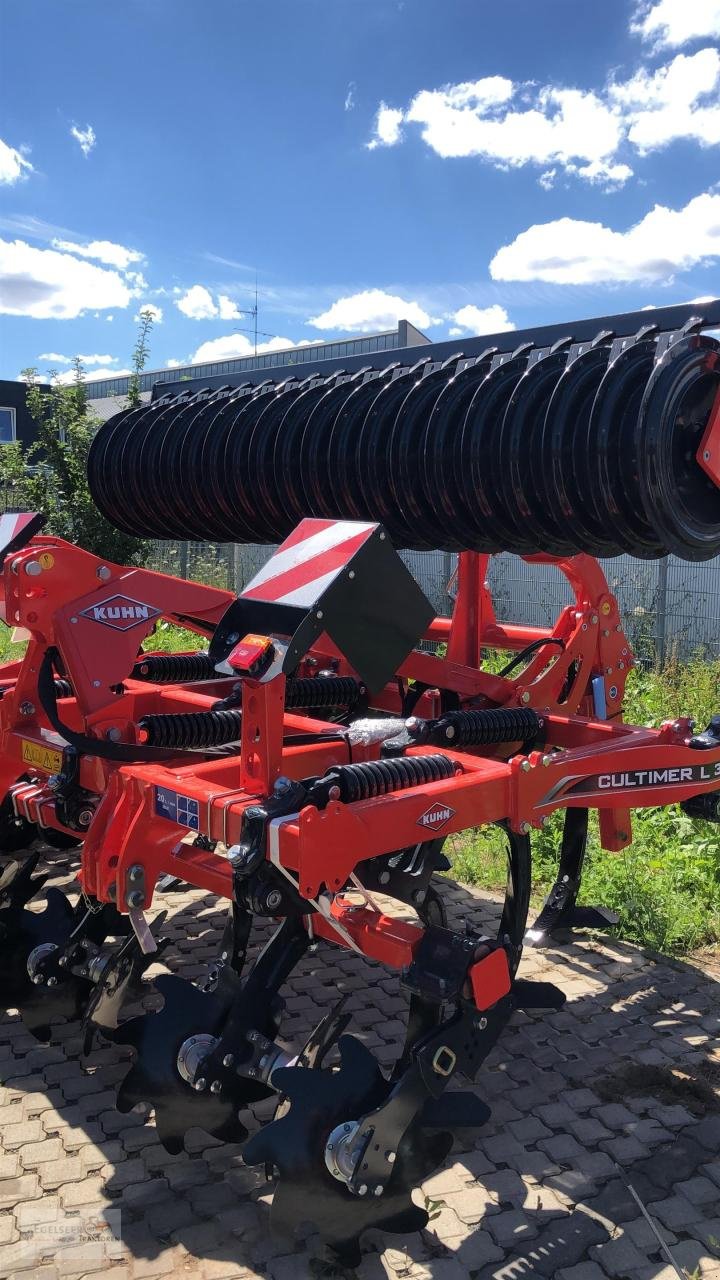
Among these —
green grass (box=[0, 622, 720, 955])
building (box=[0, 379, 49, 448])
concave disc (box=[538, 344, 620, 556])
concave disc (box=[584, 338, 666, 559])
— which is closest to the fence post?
green grass (box=[0, 622, 720, 955])

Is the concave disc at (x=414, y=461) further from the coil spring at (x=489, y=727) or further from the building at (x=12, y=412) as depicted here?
the building at (x=12, y=412)

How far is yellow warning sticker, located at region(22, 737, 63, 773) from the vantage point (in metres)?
3.55

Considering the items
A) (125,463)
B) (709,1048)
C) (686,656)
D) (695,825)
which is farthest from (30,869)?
(686,656)

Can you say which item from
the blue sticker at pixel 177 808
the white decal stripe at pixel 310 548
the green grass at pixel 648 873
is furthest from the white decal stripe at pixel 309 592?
the green grass at pixel 648 873

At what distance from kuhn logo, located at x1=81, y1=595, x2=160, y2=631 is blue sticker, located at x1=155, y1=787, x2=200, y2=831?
829 mm

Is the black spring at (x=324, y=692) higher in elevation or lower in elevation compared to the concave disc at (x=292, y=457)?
lower

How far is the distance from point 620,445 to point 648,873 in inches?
123

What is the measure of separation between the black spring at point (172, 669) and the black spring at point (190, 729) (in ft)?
3.12

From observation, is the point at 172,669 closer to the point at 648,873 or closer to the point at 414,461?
the point at 414,461

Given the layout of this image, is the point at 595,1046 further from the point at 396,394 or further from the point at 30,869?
the point at 396,394

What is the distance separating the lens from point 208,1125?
307 centimetres

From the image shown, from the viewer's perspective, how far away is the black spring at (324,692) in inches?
173

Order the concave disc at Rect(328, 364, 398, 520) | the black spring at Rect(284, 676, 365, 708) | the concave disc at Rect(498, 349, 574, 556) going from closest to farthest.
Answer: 1. the concave disc at Rect(498, 349, 574, 556)
2. the concave disc at Rect(328, 364, 398, 520)
3. the black spring at Rect(284, 676, 365, 708)

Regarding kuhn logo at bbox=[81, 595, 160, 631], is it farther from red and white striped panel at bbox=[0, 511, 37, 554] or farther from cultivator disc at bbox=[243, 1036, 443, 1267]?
cultivator disc at bbox=[243, 1036, 443, 1267]
